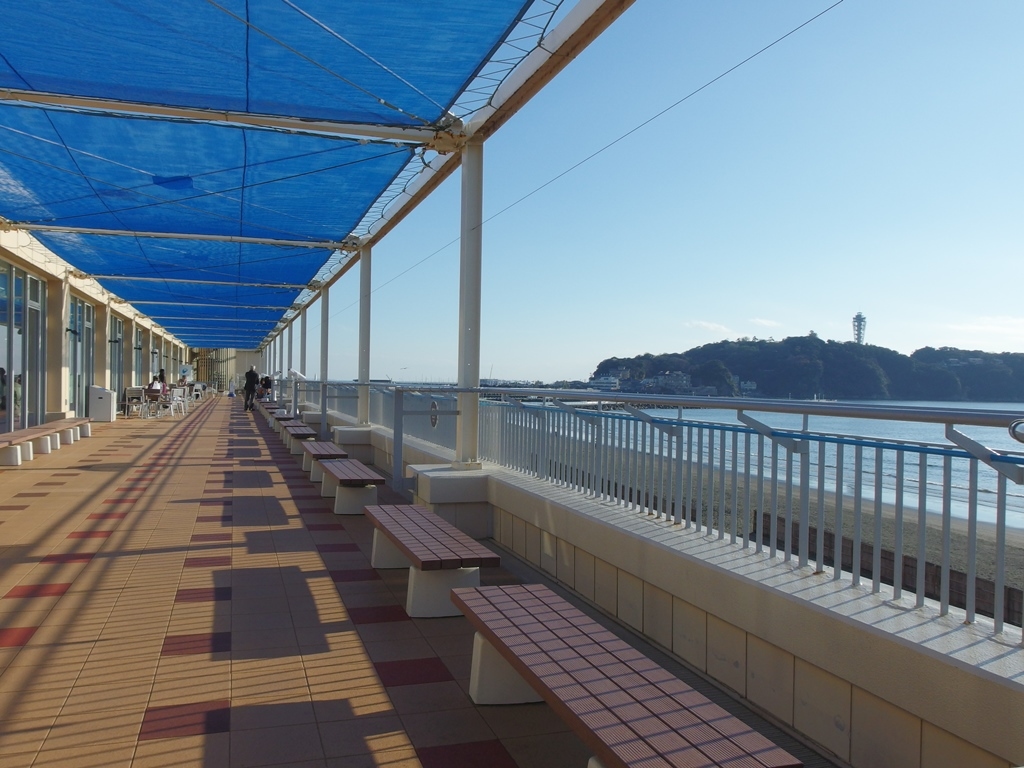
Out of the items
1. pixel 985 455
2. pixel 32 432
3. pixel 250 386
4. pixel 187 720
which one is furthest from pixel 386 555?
pixel 250 386

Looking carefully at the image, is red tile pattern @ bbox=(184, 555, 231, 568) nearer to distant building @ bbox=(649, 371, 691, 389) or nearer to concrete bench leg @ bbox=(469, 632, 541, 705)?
concrete bench leg @ bbox=(469, 632, 541, 705)

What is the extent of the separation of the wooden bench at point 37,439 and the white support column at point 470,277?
7.23 m

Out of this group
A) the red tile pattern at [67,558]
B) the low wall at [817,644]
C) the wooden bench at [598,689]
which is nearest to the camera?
the wooden bench at [598,689]

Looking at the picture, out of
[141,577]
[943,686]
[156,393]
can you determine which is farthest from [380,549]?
[156,393]

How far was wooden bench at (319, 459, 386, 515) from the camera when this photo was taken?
24.4 ft

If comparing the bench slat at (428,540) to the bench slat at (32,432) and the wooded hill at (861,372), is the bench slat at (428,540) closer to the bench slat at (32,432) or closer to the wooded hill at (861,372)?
the wooded hill at (861,372)

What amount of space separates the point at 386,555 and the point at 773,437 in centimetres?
318

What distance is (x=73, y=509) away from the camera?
7.91 metres

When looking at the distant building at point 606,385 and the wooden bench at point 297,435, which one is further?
the wooden bench at point 297,435

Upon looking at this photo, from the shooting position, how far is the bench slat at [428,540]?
14.3 feet

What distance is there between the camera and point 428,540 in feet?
15.9

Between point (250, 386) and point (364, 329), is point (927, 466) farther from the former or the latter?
point (250, 386)

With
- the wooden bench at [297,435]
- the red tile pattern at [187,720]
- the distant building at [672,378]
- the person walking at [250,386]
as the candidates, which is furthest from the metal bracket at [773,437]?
the person walking at [250,386]

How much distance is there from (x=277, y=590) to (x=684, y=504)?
2626 mm
